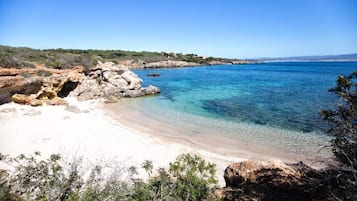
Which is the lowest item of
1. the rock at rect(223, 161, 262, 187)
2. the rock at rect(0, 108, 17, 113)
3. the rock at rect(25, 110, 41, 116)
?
the rock at rect(25, 110, 41, 116)

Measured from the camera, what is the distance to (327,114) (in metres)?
4.82

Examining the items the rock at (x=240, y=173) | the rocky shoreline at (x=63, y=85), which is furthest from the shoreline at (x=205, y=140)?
the rocky shoreline at (x=63, y=85)

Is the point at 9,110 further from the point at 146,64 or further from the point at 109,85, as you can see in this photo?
the point at 146,64

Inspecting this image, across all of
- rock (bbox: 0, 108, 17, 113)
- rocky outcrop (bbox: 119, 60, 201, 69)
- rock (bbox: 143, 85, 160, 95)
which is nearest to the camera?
rock (bbox: 0, 108, 17, 113)

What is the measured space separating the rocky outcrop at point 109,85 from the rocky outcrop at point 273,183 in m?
21.2

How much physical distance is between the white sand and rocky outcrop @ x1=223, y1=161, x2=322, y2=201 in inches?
102

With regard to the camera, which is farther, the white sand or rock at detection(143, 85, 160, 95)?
rock at detection(143, 85, 160, 95)

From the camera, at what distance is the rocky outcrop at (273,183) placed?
15.6ft

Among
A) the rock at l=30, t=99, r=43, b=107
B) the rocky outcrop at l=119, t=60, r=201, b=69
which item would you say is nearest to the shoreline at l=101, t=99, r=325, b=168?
the rock at l=30, t=99, r=43, b=107

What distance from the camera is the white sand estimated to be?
31.9 ft

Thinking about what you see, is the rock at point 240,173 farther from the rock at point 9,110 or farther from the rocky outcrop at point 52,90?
the rocky outcrop at point 52,90

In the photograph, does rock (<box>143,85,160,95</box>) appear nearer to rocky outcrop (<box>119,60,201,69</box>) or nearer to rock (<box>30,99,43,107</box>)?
rock (<box>30,99,43,107</box>)

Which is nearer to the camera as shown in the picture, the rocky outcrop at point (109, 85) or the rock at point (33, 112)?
the rock at point (33, 112)

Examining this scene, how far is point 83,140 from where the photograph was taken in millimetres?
11469
